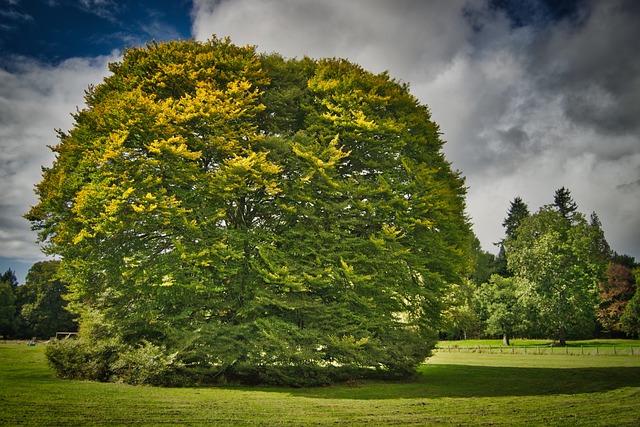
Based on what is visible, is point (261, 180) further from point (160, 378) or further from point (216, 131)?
point (160, 378)

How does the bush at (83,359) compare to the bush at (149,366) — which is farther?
the bush at (83,359)

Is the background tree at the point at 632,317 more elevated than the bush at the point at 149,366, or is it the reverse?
the background tree at the point at 632,317

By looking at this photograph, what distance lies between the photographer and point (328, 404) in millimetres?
12070

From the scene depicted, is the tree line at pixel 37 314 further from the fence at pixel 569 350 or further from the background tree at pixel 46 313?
the fence at pixel 569 350

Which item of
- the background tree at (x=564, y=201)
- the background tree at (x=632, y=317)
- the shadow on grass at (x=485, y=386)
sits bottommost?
the shadow on grass at (x=485, y=386)

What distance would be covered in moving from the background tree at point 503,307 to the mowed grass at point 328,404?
35.6 meters

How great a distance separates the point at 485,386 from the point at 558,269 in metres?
37.8

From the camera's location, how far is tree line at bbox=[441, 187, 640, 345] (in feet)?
156

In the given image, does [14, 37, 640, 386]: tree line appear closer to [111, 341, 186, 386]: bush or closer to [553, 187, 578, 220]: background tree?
[111, 341, 186, 386]: bush

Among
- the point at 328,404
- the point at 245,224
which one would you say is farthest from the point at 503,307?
the point at 328,404

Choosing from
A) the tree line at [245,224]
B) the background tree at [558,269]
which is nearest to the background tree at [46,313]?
the tree line at [245,224]

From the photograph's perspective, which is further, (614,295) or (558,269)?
(614,295)

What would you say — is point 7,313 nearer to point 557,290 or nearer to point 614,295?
point 557,290

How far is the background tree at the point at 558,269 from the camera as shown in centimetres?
4697
